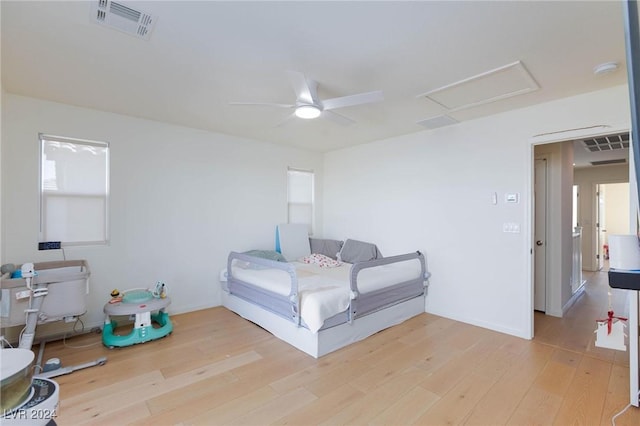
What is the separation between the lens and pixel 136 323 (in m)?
3.10

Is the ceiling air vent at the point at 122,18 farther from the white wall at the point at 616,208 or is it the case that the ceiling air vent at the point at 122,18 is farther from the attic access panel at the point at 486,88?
the white wall at the point at 616,208

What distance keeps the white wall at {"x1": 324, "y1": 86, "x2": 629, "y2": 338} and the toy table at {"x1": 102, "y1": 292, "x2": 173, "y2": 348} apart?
316 centimetres

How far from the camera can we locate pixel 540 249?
13.7 feet

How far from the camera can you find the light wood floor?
200 cm

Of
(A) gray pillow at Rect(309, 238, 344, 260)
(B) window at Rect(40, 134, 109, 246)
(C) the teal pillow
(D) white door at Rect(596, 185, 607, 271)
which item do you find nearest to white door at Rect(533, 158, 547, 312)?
(A) gray pillow at Rect(309, 238, 344, 260)

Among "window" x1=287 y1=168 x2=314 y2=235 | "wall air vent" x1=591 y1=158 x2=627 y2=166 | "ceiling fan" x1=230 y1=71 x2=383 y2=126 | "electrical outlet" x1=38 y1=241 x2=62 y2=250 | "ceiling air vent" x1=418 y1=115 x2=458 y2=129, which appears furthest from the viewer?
"wall air vent" x1=591 y1=158 x2=627 y2=166

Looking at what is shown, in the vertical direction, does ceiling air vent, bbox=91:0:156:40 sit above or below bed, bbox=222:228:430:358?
above

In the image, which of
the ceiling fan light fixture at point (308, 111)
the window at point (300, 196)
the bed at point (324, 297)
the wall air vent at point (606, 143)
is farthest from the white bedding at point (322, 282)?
the wall air vent at point (606, 143)

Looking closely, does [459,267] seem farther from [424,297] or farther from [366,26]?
[366,26]

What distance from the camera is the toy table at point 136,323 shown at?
3.00 m

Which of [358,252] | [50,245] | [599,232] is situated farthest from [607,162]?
[50,245]

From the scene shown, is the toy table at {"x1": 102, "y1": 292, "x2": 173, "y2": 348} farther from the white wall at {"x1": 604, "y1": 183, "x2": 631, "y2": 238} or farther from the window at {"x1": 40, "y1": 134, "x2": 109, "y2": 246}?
the white wall at {"x1": 604, "y1": 183, "x2": 631, "y2": 238}

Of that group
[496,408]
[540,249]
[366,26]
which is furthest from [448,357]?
[366,26]

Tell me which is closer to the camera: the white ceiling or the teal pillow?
the white ceiling
